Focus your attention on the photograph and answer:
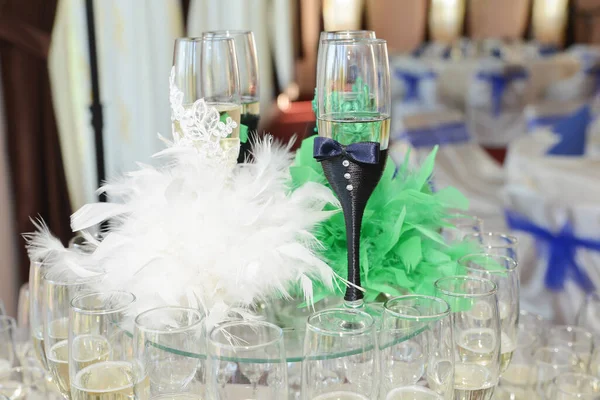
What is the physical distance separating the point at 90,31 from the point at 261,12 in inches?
244

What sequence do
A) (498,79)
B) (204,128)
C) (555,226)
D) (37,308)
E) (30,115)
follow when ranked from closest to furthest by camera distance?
(204,128)
(37,308)
(555,226)
(30,115)
(498,79)

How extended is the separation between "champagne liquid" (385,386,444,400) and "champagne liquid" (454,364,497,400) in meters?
0.13

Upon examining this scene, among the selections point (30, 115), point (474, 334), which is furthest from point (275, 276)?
point (30, 115)

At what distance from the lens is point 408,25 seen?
37.9 ft

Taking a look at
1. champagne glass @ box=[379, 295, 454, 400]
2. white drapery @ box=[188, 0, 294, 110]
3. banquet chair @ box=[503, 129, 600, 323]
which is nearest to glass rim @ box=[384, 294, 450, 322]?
champagne glass @ box=[379, 295, 454, 400]

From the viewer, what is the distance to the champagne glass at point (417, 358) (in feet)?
2.80

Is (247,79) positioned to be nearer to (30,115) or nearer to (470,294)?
(470,294)

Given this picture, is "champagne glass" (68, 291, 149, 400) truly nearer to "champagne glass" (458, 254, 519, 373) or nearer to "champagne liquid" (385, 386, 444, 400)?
"champagne liquid" (385, 386, 444, 400)

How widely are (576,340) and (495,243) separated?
0.25 m

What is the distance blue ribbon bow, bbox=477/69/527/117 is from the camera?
281 inches

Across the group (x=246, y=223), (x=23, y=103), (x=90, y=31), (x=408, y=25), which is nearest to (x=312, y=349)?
(x=246, y=223)

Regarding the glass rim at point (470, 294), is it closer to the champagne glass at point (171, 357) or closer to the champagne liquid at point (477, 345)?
the champagne liquid at point (477, 345)

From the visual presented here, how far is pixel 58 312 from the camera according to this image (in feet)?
3.61

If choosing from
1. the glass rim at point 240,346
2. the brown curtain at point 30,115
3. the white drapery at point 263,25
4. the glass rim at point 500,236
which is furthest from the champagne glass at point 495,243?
the white drapery at point 263,25
